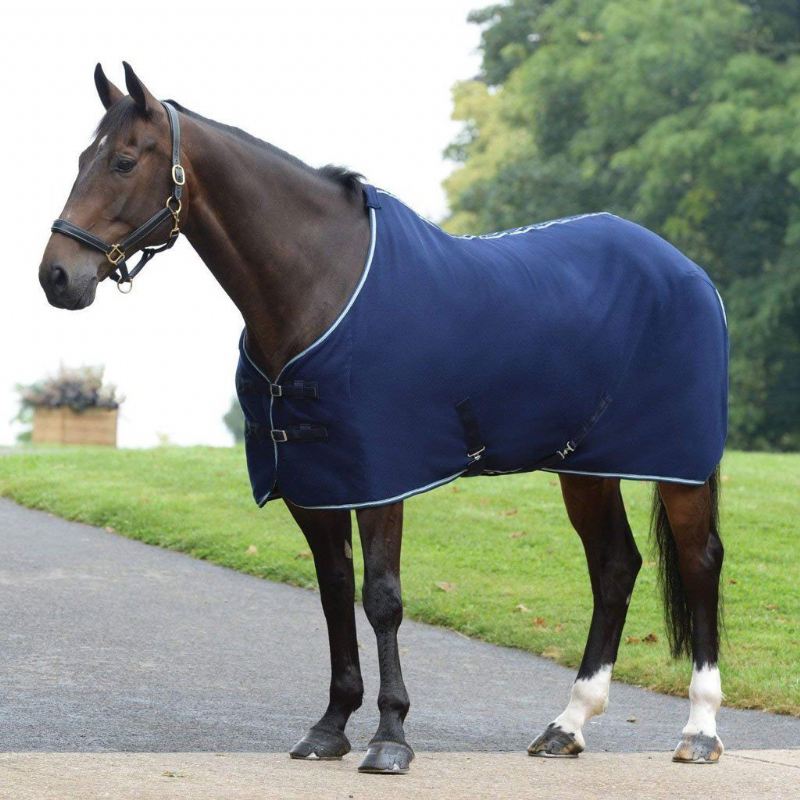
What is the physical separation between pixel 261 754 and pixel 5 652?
2913 millimetres

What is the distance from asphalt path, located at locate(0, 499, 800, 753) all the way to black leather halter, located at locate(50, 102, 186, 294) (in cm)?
199

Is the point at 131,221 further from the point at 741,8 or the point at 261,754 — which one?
the point at 741,8

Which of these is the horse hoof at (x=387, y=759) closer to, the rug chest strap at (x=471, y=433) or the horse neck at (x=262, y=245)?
the rug chest strap at (x=471, y=433)

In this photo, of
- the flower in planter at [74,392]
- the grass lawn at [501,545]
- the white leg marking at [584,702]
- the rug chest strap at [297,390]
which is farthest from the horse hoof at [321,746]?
the flower in planter at [74,392]

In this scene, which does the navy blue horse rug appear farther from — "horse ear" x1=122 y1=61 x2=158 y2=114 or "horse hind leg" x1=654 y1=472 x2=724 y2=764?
"horse ear" x1=122 y1=61 x2=158 y2=114

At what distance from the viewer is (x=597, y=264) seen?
6.16 meters

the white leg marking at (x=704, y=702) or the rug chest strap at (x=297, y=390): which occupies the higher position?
the rug chest strap at (x=297, y=390)

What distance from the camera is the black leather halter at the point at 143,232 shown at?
4902 mm

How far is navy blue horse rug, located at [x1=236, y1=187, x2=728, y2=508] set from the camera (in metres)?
5.23

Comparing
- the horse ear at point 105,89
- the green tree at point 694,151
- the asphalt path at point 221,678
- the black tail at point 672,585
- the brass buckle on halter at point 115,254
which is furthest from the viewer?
the green tree at point 694,151

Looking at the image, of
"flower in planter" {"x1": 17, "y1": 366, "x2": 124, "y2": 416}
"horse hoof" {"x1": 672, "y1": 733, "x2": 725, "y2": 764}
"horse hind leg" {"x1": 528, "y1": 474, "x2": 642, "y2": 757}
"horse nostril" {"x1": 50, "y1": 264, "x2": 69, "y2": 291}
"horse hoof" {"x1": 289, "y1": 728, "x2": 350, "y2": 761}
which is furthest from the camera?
"flower in planter" {"x1": 17, "y1": 366, "x2": 124, "y2": 416}

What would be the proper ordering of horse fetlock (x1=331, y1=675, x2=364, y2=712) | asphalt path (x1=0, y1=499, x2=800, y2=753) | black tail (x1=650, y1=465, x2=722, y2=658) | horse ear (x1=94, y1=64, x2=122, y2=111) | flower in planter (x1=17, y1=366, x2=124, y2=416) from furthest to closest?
flower in planter (x1=17, y1=366, x2=124, y2=416) < black tail (x1=650, y1=465, x2=722, y2=658) < asphalt path (x1=0, y1=499, x2=800, y2=753) < horse fetlock (x1=331, y1=675, x2=364, y2=712) < horse ear (x1=94, y1=64, x2=122, y2=111)

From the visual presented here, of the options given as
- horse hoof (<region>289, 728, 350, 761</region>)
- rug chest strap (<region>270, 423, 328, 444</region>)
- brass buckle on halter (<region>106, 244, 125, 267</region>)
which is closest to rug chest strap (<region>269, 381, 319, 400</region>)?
rug chest strap (<region>270, 423, 328, 444</region>)

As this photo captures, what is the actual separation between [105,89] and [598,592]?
10.00 feet
